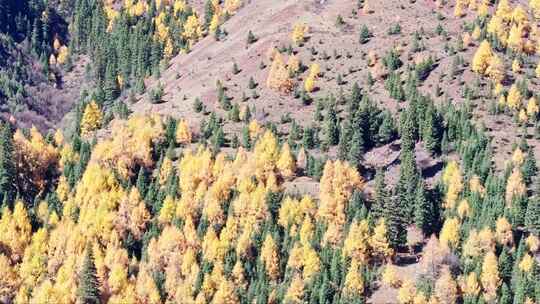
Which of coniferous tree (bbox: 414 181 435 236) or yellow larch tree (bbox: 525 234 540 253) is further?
coniferous tree (bbox: 414 181 435 236)

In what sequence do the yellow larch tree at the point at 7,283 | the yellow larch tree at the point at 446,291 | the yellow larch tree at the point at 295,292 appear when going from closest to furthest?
the yellow larch tree at the point at 446,291 < the yellow larch tree at the point at 295,292 < the yellow larch tree at the point at 7,283

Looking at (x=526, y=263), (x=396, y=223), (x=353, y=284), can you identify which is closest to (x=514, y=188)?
(x=526, y=263)

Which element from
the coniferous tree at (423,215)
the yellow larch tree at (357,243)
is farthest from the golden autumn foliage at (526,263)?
the yellow larch tree at (357,243)

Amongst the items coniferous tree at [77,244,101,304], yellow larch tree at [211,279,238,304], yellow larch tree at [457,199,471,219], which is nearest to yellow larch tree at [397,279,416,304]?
yellow larch tree at [457,199,471,219]

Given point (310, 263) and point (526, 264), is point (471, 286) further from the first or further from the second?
point (310, 263)

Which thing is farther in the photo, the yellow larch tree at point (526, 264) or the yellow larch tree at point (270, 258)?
the yellow larch tree at point (270, 258)

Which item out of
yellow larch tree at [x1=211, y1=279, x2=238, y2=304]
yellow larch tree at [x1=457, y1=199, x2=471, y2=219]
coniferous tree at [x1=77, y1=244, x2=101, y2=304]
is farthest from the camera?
yellow larch tree at [x1=457, y1=199, x2=471, y2=219]

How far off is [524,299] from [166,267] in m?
65.6

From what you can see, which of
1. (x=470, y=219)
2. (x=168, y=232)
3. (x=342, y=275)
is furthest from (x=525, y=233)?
(x=168, y=232)

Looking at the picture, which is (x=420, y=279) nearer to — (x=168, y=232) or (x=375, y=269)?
(x=375, y=269)

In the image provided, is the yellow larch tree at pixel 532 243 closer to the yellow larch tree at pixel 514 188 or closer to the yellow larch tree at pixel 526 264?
the yellow larch tree at pixel 526 264

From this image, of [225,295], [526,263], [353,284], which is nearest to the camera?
[526,263]

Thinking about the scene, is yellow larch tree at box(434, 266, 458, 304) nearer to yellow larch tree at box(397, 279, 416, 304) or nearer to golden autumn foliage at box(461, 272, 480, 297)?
golden autumn foliage at box(461, 272, 480, 297)

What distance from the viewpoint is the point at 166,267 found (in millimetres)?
195250
